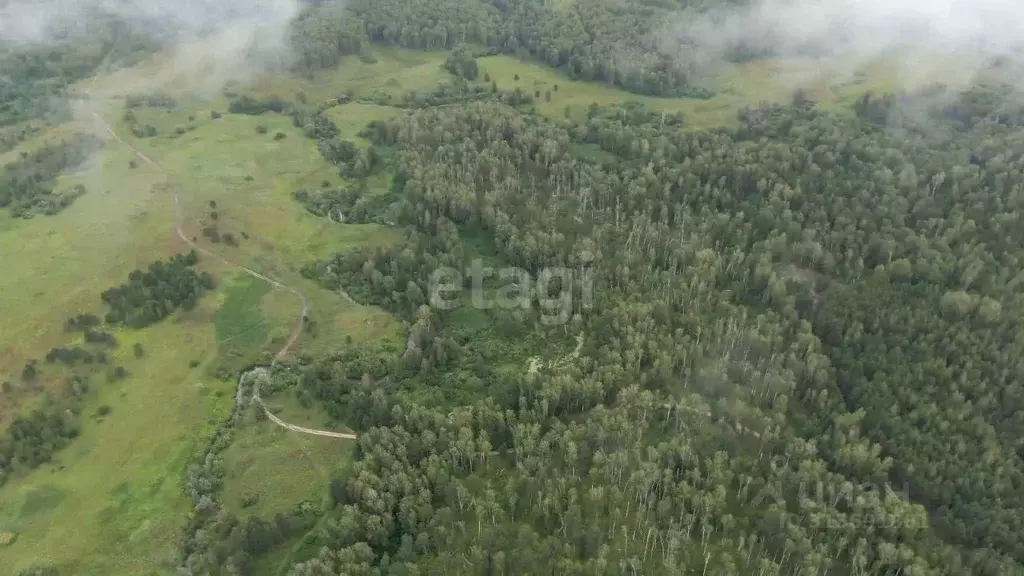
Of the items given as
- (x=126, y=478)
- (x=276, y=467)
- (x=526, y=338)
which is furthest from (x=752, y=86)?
(x=126, y=478)

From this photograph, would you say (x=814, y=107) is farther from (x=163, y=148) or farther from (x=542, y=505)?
(x=163, y=148)

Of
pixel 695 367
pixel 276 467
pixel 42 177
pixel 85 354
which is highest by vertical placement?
pixel 42 177

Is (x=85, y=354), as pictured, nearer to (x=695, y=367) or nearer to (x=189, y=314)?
(x=189, y=314)

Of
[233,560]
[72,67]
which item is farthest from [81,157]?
[233,560]

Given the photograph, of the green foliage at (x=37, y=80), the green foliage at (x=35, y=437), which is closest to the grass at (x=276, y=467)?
the green foliage at (x=35, y=437)

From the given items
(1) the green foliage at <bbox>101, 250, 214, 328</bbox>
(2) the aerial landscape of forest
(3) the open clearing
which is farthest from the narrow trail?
(1) the green foliage at <bbox>101, 250, 214, 328</bbox>

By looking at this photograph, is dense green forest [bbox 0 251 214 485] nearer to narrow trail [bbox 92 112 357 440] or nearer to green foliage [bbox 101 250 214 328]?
green foliage [bbox 101 250 214 328]

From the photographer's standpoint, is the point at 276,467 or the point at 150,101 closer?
the point at 276,467
